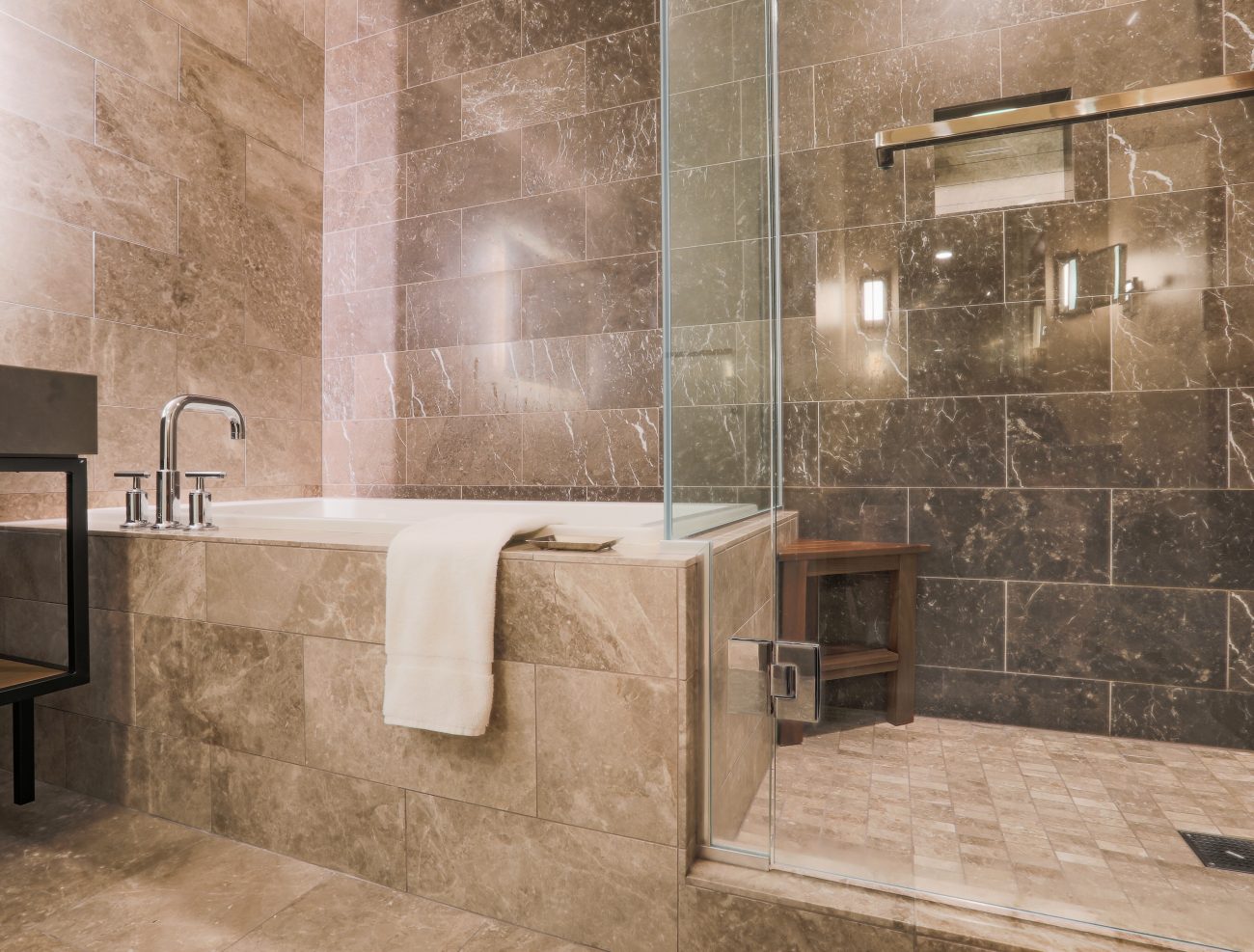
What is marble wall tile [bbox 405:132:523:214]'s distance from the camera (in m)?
2.51

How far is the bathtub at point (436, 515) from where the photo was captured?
1.24 metres

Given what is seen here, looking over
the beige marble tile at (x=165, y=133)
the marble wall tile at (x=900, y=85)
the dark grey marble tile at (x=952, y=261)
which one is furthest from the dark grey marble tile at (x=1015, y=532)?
the beige marble tile at (x=165, y=133)

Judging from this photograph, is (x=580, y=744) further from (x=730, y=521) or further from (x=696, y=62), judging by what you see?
(x=696, y=62)

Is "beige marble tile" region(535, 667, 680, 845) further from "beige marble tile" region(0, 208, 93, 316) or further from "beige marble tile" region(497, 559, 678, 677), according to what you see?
"beige marble tile" region(0, 208, 93, 316)

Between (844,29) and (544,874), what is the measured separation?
7.04 ft

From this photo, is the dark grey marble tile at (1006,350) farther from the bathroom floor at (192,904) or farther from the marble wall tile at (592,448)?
the bathroom floor at (192,904)

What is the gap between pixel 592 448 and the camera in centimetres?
240

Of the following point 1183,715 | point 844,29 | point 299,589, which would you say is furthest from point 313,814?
point 844,29

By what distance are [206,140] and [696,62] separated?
2.02 meters

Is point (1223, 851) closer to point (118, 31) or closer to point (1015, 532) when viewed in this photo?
point (1015, 532)

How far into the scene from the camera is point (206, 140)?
2.39m

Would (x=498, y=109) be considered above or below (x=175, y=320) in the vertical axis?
above

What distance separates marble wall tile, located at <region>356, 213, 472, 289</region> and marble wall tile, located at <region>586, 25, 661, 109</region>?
2.25 feet

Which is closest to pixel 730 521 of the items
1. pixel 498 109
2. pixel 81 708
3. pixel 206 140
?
pixel 81 708
